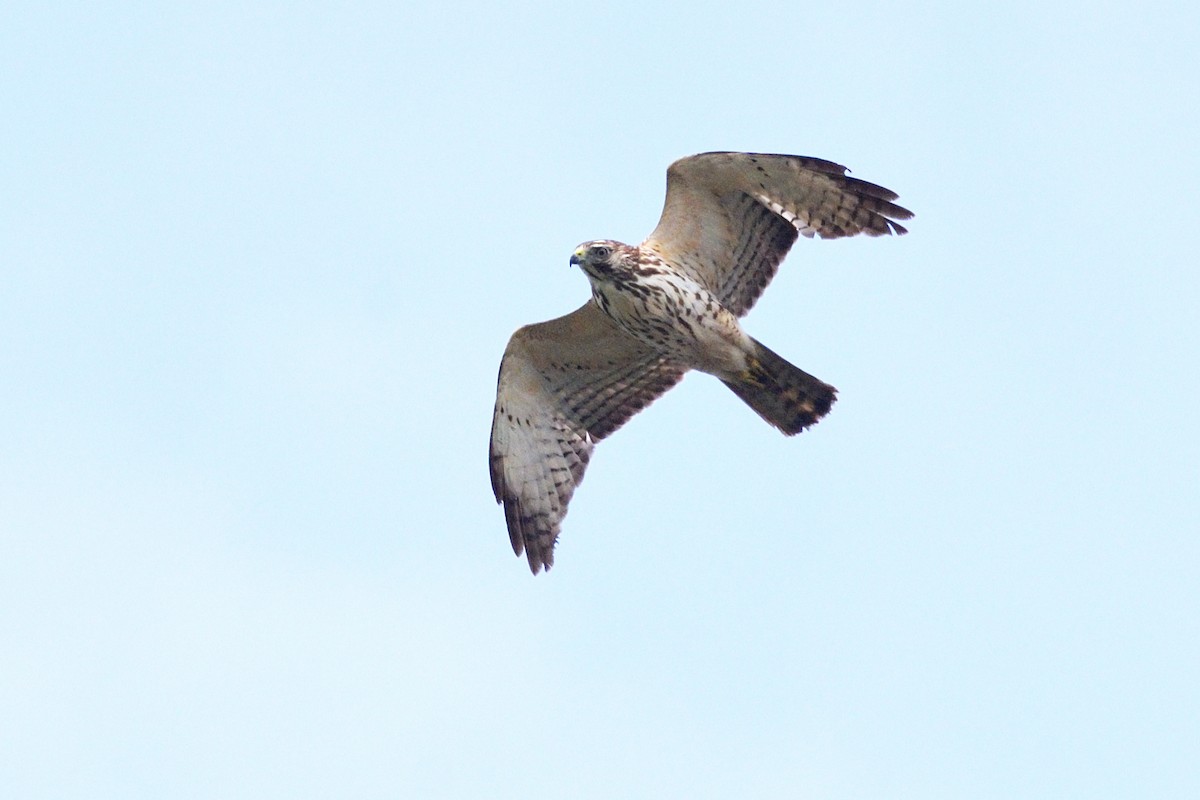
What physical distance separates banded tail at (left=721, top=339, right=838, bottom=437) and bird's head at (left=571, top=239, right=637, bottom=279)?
1156mm

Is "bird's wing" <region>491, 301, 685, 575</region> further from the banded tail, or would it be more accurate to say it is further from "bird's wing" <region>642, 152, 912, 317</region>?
"bird's wing" <region>642, 152, 912, 317</region>

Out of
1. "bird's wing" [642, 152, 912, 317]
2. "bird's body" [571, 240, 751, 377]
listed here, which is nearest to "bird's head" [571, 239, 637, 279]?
"bird's body" [571, 240, 751, 377]

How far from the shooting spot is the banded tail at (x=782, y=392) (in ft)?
42.8

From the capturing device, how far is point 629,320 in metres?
12.9

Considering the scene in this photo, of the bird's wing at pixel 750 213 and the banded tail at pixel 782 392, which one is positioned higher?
the bird's wing at pixel 750 213

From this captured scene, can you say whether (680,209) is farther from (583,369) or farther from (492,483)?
(492,483)

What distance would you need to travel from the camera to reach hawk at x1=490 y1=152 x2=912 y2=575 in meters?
12.8

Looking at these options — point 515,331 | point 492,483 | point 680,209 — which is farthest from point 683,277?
point 492,483

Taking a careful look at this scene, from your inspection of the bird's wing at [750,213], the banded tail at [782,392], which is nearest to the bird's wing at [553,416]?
the banded tail at [782,392]

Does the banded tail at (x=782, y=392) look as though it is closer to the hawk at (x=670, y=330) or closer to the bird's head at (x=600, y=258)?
the hawk at (x=670, y=330)

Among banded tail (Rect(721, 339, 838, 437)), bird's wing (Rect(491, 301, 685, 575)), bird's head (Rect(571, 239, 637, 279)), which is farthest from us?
bird's wing (Rect(491, 301, 685, 575))

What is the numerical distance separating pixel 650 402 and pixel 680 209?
159 cm

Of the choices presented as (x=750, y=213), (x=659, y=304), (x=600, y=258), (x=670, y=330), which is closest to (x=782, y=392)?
(x=670, y=330)

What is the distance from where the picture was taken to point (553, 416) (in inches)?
542
